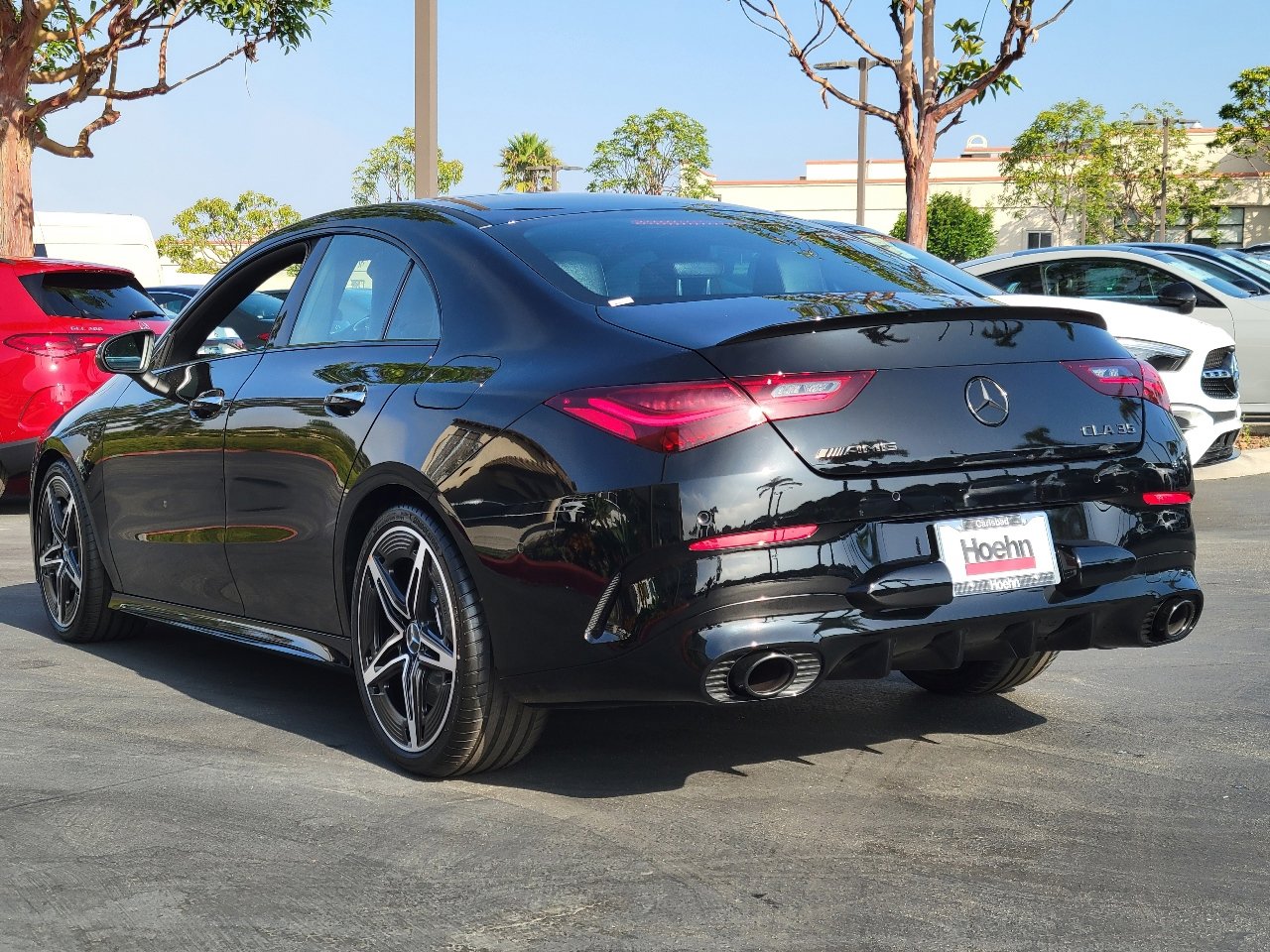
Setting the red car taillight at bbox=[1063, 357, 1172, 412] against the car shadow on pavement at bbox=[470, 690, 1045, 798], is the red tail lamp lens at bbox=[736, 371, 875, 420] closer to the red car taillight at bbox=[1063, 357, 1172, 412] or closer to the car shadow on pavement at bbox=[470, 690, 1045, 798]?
the red car taillight at bbox=[1063, 357, 1172, 412]

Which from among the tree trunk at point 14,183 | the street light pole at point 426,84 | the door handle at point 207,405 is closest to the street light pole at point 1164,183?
the tree trunk at point 14,183

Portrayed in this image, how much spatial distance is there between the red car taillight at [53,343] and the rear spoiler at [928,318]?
788 cm

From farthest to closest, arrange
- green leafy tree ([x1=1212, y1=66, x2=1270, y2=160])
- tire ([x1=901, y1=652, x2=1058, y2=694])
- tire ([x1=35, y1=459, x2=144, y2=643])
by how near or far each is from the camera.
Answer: green leafy tree ([x1=1212, y1=66, x2=1270, y2=160]), tire ([x1=35, y1=459, x2=144, y2=643]), tire ([x1=901, y1=652, x2=1058, y2=694])

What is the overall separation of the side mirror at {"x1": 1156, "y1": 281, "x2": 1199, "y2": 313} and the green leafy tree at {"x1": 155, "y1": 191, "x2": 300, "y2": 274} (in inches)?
3027

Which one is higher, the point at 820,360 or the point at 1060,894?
the point at 820,360

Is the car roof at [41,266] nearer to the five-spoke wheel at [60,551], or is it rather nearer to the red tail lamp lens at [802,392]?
the five-spoke wheel at [60,551]

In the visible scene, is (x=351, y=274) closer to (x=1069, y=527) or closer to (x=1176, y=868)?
(x=1069, y=527)

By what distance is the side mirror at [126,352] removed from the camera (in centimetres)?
588

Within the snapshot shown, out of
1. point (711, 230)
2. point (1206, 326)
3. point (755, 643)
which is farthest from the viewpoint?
point (1206, 326)

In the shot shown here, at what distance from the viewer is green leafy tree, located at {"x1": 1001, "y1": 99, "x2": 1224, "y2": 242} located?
64.7 m

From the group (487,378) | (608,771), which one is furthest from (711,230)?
(608,771)

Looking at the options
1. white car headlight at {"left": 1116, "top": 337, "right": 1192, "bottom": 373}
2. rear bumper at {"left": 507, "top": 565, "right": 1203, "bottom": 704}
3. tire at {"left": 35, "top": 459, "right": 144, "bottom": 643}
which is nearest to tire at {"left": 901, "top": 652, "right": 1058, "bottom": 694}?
rear bumper at {"left": 507, "top": 565, "right": 1203, "bottom": 704}

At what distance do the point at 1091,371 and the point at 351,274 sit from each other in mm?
2152

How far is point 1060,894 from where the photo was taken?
3338mm
